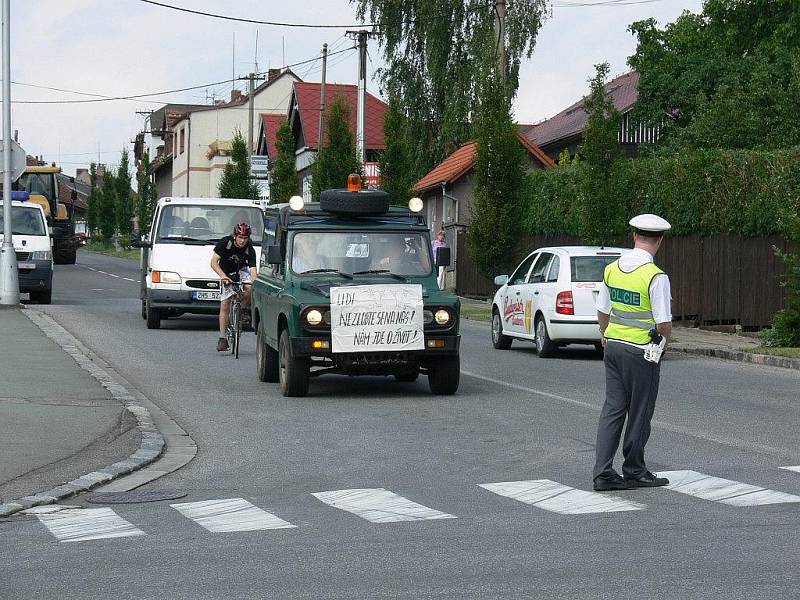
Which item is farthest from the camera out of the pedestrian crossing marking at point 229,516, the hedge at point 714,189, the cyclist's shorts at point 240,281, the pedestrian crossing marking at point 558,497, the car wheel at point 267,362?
the hedge at point 714,189

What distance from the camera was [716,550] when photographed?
23.5 feet

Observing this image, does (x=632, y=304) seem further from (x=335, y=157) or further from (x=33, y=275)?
(x=335, y=157)

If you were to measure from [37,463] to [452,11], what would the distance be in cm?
4502

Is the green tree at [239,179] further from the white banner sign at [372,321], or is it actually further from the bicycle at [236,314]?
the white banner sign at [372,321]

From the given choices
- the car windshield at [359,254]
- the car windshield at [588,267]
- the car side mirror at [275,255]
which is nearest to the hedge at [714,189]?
the car windshield at [588,267]

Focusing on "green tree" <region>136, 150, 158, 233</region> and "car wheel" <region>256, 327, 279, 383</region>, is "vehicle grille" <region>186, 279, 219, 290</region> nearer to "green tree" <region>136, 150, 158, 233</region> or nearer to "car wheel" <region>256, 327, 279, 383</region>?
"car wheel" <region>256, 327, 279, 383</region>

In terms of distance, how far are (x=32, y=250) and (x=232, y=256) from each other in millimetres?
12275

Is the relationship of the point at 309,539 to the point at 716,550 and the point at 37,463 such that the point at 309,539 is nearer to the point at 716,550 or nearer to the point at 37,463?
the point at 716,550

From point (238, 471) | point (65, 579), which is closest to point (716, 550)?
point (65, 579)

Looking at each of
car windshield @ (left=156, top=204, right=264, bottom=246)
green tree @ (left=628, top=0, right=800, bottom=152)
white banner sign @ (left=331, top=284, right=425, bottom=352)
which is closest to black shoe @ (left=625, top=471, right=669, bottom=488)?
white banner sign @ (left=331, top=284, right=425, bottom=352)

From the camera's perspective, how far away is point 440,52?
53.2 m

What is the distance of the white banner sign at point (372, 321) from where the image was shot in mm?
14328

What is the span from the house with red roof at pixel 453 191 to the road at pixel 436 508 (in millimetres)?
31796

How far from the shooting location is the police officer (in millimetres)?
9258
